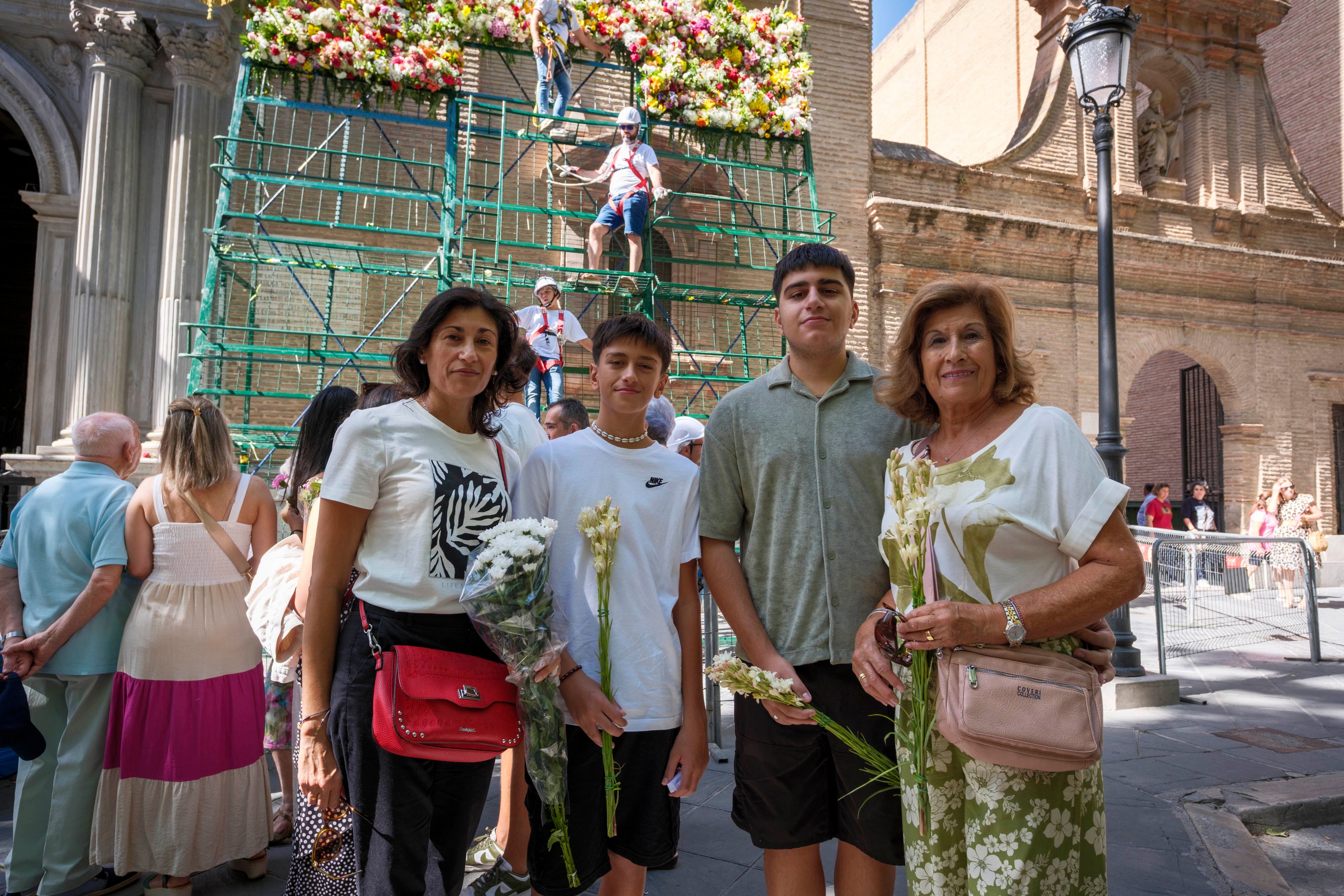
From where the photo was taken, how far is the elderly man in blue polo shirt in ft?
10.6

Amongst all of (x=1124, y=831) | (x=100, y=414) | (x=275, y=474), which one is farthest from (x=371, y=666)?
(x=275, y=474)

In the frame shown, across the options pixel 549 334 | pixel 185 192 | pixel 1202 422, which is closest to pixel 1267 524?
pixel 1202 422

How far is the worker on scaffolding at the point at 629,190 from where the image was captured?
927 cm

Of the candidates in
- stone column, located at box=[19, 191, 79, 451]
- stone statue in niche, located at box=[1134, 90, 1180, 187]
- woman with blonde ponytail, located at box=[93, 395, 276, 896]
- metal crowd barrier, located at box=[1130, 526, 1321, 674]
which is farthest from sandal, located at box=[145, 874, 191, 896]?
stone statue in niche, located at box=[1134, 90, 1180, 187]

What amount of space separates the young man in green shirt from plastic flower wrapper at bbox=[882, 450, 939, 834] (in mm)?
221

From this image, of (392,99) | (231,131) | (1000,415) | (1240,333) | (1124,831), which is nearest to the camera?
(1000,415)

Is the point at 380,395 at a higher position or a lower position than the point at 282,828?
higher

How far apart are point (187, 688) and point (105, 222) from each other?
938 cm

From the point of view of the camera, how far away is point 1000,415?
6.98 ft

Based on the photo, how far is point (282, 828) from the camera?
3686mm

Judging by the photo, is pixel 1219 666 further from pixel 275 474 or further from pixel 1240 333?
pixel 1240 333

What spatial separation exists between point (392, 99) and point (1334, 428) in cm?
2048

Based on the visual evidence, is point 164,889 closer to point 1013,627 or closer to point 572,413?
point 572,413

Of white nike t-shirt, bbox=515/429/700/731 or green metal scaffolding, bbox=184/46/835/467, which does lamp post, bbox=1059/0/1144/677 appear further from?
white nike t-shirt, bbox=515/429/700/731
